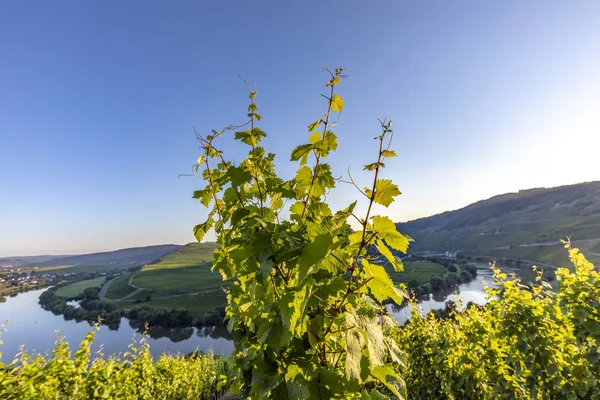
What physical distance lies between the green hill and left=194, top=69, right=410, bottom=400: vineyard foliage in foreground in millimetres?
108861

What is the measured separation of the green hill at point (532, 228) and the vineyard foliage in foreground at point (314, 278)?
109m

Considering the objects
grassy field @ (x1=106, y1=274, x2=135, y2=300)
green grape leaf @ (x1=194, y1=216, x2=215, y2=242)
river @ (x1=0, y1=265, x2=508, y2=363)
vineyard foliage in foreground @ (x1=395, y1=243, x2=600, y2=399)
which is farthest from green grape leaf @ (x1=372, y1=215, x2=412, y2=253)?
grassy field @ (x1=106, y1=274, x2=135, y2=300)

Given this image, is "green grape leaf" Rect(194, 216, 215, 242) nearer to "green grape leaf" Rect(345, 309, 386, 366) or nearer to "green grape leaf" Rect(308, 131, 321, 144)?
"green grape leaf" Rect(308, 131, 321, 144)

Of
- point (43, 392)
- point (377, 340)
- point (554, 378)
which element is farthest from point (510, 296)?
point (43, 392)

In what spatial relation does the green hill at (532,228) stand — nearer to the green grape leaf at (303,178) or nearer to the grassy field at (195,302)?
the grassy field at (195,302)

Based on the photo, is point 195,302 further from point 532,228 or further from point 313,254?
point 532,228

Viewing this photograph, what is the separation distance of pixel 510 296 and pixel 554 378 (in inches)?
43.5

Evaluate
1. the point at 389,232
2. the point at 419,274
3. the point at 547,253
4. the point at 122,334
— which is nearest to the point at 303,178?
the point at 389,232

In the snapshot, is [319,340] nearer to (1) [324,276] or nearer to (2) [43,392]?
(1) [324,276]

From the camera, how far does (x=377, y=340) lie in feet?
4.24

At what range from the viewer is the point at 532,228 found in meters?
135

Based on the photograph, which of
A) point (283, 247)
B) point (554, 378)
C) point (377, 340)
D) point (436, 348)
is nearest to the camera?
point (377, 340)

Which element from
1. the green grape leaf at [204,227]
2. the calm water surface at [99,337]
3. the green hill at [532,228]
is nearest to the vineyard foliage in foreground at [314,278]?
the green grape leaf at [204,227]

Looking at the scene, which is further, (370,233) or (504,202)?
(504,202)
